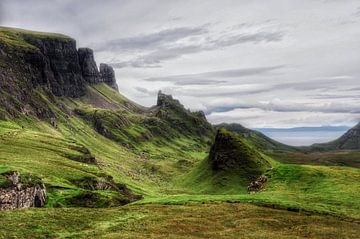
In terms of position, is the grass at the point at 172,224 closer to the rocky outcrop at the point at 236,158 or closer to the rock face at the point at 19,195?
the rock face at the point at 19,195

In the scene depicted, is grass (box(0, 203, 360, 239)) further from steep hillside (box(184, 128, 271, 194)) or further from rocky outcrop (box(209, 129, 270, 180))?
rocky outcrop (box(209, 129, 270, 180))

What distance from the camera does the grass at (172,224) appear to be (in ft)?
167

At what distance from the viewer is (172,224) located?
5750 centimetres

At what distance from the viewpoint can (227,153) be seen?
161 m

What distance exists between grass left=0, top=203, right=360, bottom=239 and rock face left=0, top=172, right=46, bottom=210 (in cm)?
1376

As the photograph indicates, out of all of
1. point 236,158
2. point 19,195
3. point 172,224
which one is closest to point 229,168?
point 236,158

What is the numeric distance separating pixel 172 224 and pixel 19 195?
3233 cm

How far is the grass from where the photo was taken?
50.9 meters

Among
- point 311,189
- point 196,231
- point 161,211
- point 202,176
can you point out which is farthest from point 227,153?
point 196,231

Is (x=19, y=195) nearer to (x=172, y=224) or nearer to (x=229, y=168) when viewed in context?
(x=172, y=224)

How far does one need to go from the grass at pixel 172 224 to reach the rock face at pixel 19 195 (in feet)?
45.1

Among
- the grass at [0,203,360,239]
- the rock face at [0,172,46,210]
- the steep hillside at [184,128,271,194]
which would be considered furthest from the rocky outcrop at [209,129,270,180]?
the rock face at [0,172,46,210]

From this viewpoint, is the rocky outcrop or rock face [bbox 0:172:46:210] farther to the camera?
the rocky outcrop

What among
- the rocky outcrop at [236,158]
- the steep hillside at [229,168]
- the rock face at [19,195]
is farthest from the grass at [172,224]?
the rocky outcrop at [236,158]
